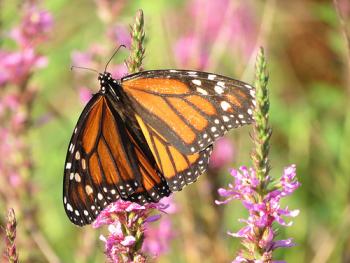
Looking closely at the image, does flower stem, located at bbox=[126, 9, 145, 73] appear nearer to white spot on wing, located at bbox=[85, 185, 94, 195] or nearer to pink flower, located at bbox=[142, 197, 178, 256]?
white spot on wing, located at bbox=[85, 185, 94, 195]

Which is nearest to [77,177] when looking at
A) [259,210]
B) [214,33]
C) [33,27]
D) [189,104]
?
[189,104]

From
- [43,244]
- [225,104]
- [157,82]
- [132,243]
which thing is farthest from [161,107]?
[43,244]

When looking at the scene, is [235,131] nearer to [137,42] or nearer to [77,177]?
[77,177]

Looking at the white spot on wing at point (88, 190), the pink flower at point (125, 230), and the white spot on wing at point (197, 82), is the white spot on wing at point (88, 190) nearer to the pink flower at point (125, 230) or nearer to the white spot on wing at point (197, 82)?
the pink flower at point (125, 230)

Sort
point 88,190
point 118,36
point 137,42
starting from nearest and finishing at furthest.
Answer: point 137,42, point 88,190, point 118,36

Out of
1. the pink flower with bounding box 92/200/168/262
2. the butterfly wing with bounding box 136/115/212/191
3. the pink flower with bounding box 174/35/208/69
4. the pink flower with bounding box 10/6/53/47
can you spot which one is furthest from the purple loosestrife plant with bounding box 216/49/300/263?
the pink flower with bounding box 174/35/208/69

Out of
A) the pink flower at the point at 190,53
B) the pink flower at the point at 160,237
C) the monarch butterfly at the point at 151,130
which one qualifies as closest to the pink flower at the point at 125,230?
the monarch butterfly at the point at 151,130
